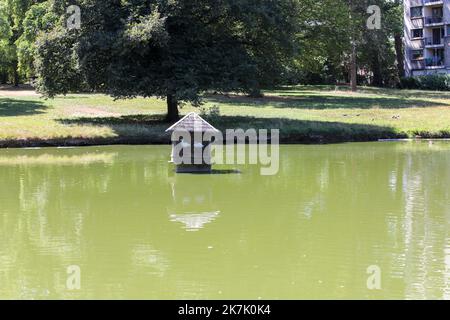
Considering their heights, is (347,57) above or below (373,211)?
above

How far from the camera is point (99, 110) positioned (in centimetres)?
3962

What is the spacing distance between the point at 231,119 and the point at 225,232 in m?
22.4

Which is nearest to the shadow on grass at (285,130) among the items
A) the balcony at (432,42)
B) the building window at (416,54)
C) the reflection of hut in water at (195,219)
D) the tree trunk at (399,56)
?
the reflection of hut in water at (195,219)

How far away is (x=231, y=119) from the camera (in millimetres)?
34469

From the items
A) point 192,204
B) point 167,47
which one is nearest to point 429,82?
point 167,47

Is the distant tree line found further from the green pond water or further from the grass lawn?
the green pond water

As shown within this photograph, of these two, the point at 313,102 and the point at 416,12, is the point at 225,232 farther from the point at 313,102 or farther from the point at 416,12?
the point at 416,12

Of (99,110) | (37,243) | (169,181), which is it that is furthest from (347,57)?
(37,243)

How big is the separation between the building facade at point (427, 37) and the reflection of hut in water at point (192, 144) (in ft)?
205

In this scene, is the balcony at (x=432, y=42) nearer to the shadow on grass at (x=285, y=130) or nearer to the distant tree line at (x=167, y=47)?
the distant tree line at (x=167, y=47)
